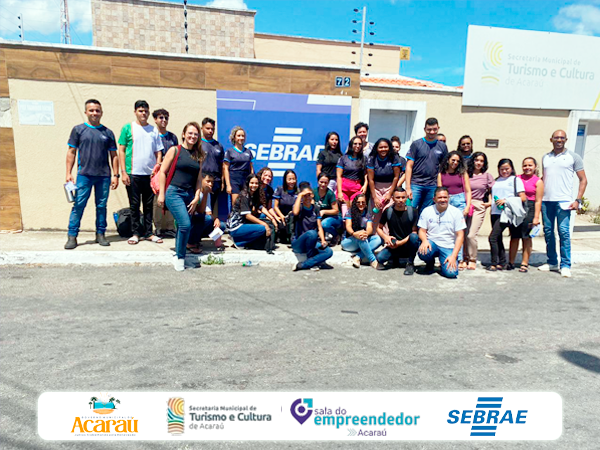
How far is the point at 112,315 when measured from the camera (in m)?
4.38

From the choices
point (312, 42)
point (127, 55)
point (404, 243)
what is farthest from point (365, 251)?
point (312, 42)

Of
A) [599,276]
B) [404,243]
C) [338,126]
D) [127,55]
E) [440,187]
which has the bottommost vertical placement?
[599,276]

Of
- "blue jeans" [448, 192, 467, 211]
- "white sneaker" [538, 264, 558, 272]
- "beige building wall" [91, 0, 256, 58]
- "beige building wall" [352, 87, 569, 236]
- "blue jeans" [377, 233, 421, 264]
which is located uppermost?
"beige building wall" [91, 0, 256, 58]

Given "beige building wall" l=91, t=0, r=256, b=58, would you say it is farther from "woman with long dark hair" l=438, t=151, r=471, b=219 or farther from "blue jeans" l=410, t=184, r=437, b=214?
"woman with long dark hair" l=438, t=151, r=471, b=219

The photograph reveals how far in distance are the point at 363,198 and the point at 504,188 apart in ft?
7.05

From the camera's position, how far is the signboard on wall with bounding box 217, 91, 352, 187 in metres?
7.90

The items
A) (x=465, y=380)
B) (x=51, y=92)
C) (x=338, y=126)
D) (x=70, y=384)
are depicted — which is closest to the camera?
(x=70, y=384)

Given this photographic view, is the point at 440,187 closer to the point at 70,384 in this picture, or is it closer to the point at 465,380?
the point at 465,380

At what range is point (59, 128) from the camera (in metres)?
7.33

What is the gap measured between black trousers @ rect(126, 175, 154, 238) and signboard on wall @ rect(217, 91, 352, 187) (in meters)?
1.72

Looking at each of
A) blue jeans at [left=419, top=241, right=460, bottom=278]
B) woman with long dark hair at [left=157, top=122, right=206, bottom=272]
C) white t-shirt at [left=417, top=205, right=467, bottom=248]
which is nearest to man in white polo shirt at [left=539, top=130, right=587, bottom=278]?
white t-shirt at [left=417, top=205, right=467, bottom=248]

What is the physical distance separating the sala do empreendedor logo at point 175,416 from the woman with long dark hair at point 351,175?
187 inches

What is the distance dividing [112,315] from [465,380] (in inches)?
128

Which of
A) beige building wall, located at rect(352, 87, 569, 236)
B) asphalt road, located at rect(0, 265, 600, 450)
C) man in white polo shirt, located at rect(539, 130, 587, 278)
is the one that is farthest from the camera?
beige building wall, located at rect(352, 87, 569, 236)
